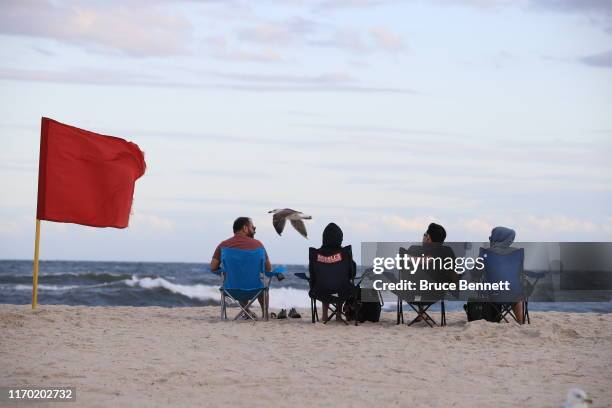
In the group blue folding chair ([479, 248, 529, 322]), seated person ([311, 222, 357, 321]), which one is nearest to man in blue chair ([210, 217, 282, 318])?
seated person ([311, 222, 357, 321])

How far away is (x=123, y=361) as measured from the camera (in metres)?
7.21

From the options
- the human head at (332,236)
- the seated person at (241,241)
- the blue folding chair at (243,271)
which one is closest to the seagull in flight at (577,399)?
the human head at (332,236)

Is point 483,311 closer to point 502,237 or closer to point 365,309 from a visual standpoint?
point 502,237

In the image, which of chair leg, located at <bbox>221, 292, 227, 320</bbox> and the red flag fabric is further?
the red flag fabric

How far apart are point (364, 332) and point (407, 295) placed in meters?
0.77

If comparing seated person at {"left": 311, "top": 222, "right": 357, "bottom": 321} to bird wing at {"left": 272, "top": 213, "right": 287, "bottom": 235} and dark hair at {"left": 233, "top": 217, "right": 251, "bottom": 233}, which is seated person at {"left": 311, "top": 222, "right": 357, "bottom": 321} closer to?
dark hair at {"left": 233, "top": 217, "right": 251, "bottom": 233}

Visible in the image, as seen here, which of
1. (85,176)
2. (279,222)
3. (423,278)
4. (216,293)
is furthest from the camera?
(216,293)

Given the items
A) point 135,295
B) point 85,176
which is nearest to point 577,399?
point 85,176

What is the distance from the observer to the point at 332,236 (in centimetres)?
996

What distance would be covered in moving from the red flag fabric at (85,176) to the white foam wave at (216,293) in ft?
28.9

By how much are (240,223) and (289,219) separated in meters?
1.64

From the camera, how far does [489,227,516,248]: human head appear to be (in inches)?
384

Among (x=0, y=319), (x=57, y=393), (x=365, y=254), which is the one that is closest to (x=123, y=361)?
(x=57, y=393)

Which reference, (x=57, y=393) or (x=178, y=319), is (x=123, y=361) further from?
(x=178, y=319)
